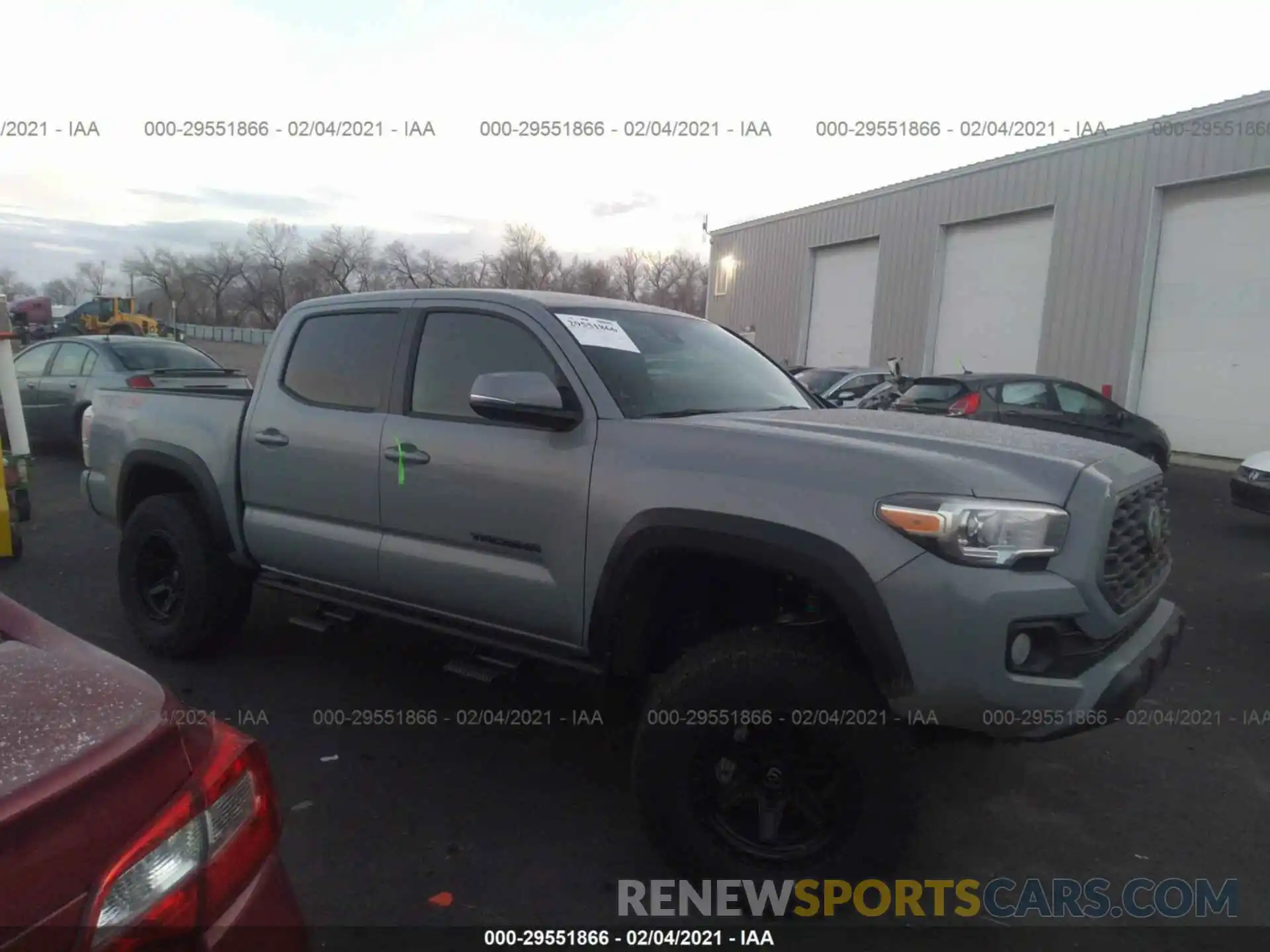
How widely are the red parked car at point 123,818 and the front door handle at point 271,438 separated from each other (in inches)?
96.1

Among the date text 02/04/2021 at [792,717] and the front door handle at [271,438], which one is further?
the front door handle at [271,438]

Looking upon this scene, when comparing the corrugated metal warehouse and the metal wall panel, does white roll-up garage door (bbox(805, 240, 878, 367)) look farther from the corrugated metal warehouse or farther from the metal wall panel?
the metal wall panel

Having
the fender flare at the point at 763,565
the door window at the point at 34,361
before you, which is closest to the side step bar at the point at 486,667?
the fender flare at the point at 763,565

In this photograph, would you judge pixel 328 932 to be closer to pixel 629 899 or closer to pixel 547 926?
pixel 547 926

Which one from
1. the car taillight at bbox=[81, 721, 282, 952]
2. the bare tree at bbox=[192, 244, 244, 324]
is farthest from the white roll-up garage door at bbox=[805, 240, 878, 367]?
the bare tree at bbox=[192, 244, 244, 324]

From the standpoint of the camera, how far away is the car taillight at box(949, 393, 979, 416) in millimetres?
11125

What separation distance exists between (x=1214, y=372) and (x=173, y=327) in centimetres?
4402

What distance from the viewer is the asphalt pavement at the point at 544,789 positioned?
293 centimetres

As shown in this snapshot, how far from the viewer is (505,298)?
12.0 feet

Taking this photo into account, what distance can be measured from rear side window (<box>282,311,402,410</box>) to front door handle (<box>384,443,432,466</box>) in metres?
0.29

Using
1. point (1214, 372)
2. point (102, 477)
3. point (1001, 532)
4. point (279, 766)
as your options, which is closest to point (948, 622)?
point (1001, 532)

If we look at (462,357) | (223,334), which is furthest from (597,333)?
(223,334)

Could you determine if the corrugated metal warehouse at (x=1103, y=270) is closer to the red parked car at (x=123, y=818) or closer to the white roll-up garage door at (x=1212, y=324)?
the white roll-up garage door at (x=1212, y=324)

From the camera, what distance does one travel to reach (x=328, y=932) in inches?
104
